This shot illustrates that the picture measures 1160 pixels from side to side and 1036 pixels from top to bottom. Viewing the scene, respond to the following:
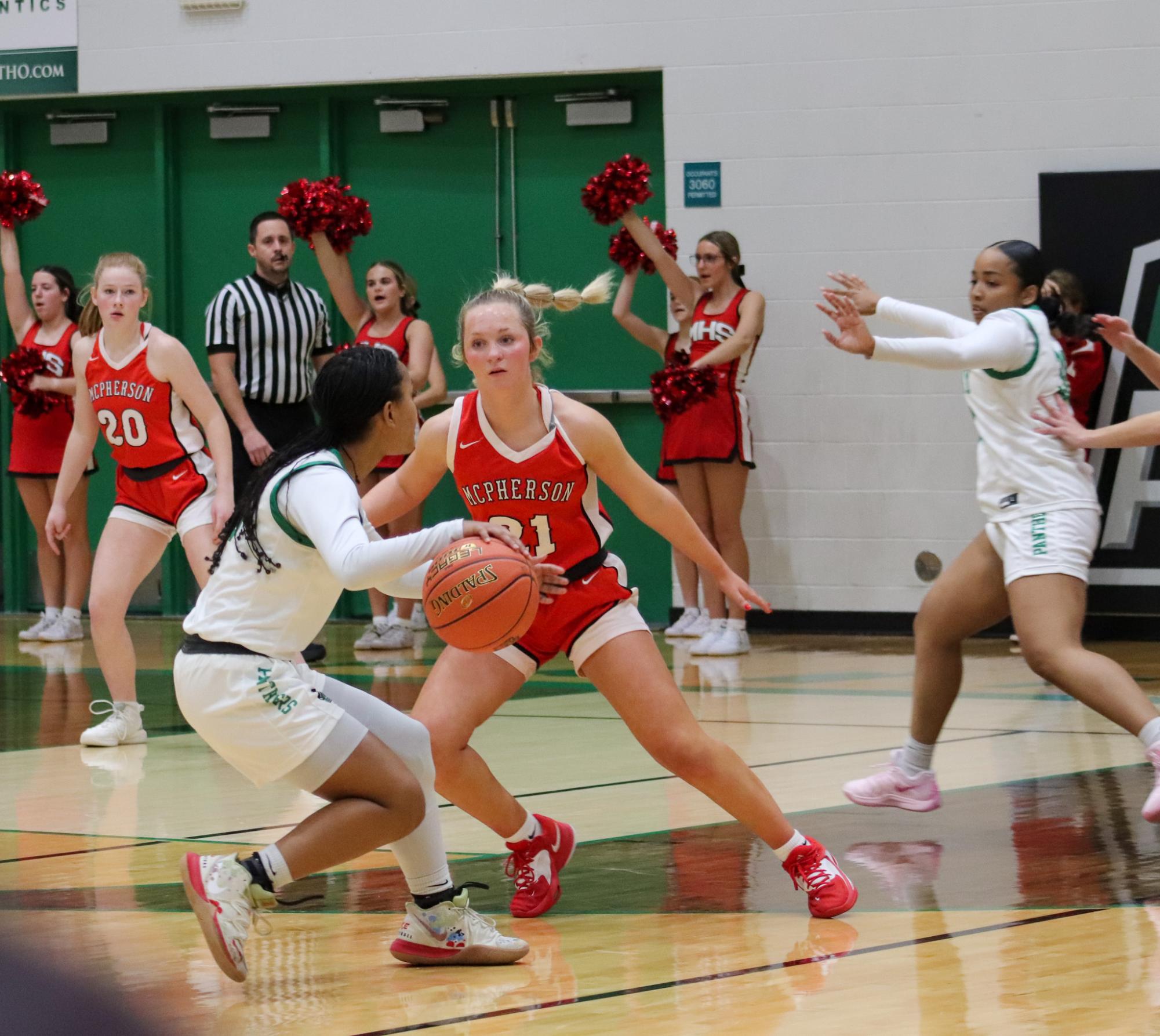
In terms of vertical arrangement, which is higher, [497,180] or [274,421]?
[497,180]

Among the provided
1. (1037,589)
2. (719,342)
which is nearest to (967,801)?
(1037,589)

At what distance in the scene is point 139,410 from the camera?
257 inches

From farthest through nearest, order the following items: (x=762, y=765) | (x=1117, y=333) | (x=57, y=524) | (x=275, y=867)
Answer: (x=57, y=524)
(x=762, y=765)
(x=1117, y=333)
(x=275, y=867)

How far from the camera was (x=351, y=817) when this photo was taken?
3242 millimetres

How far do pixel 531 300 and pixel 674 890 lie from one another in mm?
1407

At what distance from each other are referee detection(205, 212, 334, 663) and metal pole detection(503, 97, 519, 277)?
7.74ft

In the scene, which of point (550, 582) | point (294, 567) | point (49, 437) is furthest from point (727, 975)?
point (49, 437)

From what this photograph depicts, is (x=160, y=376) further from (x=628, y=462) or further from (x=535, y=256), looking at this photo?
(x=535, y=256)

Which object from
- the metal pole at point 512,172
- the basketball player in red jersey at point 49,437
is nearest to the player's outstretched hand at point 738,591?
the basketball player in red jersey at point 49,437

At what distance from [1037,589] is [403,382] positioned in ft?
6.29

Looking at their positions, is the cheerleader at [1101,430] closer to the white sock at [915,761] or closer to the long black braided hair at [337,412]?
the white sock at [915,761]

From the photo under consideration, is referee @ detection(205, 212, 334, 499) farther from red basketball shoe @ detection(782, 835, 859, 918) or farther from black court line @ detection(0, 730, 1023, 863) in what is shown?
red basketball shoe @ detection(782, 835, 859, 918)

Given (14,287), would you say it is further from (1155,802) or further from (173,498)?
(1155,802)

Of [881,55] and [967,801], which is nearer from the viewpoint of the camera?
[967,801]
